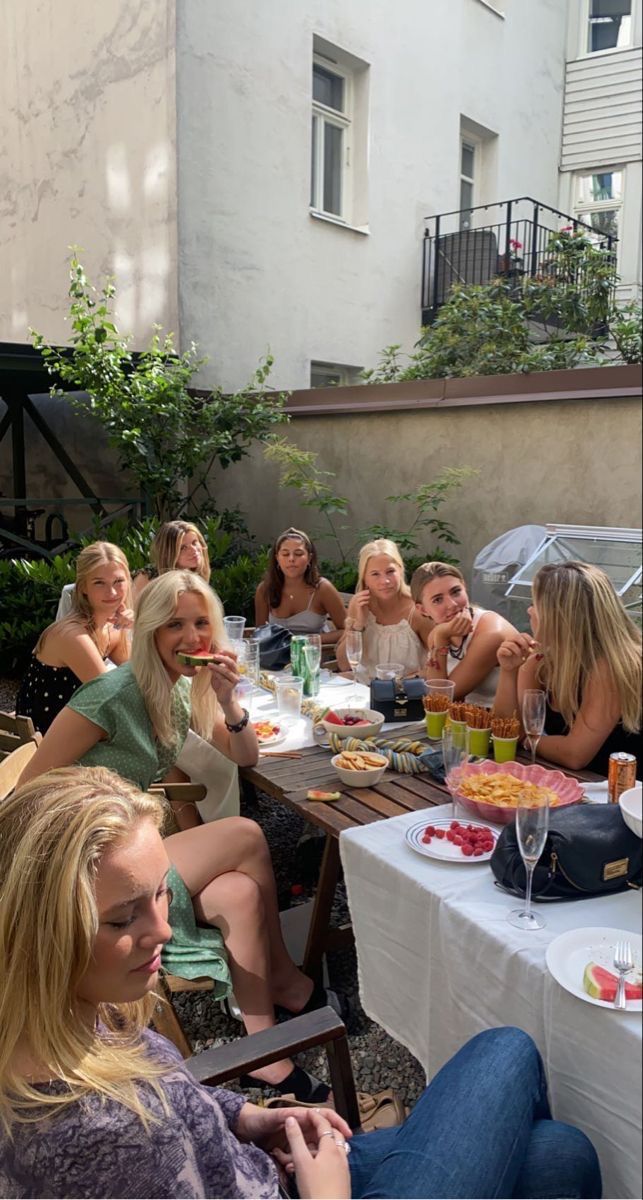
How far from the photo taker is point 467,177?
125cm

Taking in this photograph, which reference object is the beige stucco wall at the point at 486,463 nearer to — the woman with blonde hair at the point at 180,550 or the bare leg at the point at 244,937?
the bare leg at the point at 244,937

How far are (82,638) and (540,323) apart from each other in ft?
7.64

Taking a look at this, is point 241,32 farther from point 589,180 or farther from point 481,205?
point 589,180

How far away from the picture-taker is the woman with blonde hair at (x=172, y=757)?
202 centimetres

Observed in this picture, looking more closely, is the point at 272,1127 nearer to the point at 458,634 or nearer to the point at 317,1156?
the point at 317,1156

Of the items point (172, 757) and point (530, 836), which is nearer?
point (530, 836)

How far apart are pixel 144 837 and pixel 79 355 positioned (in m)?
4.92

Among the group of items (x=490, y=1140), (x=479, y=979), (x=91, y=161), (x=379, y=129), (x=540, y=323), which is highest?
(x=91, y=161)

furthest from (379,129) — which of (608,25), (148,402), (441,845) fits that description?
(148,402)

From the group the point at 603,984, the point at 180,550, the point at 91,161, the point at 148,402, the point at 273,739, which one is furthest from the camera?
the point at 91,161

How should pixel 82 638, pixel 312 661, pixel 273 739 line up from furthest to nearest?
pixel 82 638 → pixel 312 661 → pixel 273 739

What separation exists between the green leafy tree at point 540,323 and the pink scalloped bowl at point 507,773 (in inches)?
35.3

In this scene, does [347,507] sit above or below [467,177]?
below

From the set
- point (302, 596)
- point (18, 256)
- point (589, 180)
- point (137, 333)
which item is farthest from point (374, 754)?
point (18, 256)
